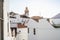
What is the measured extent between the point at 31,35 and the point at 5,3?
0.83 m

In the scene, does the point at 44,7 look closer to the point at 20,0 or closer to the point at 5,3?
the point at 20,0

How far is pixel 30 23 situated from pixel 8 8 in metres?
0.54

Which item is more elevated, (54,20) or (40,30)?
(54,20)

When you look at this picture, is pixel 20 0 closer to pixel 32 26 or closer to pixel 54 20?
pixel 32 26

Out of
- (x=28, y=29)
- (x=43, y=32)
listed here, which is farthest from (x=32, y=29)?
(x=43, y=32)

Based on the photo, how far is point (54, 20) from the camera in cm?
247

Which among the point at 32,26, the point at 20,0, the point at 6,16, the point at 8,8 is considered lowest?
the point at 32,26

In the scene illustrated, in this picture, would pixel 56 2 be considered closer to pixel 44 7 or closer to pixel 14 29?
pixel 44 7

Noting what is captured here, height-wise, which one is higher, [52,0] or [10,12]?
[52,0]

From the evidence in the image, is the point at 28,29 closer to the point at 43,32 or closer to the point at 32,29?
the point at 32,29

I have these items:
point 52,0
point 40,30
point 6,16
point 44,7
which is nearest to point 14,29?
point 6,16

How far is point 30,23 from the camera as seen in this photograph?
2469mm

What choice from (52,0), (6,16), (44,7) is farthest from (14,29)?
(52,0)

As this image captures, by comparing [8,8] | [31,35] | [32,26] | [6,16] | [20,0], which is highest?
[20,0]
